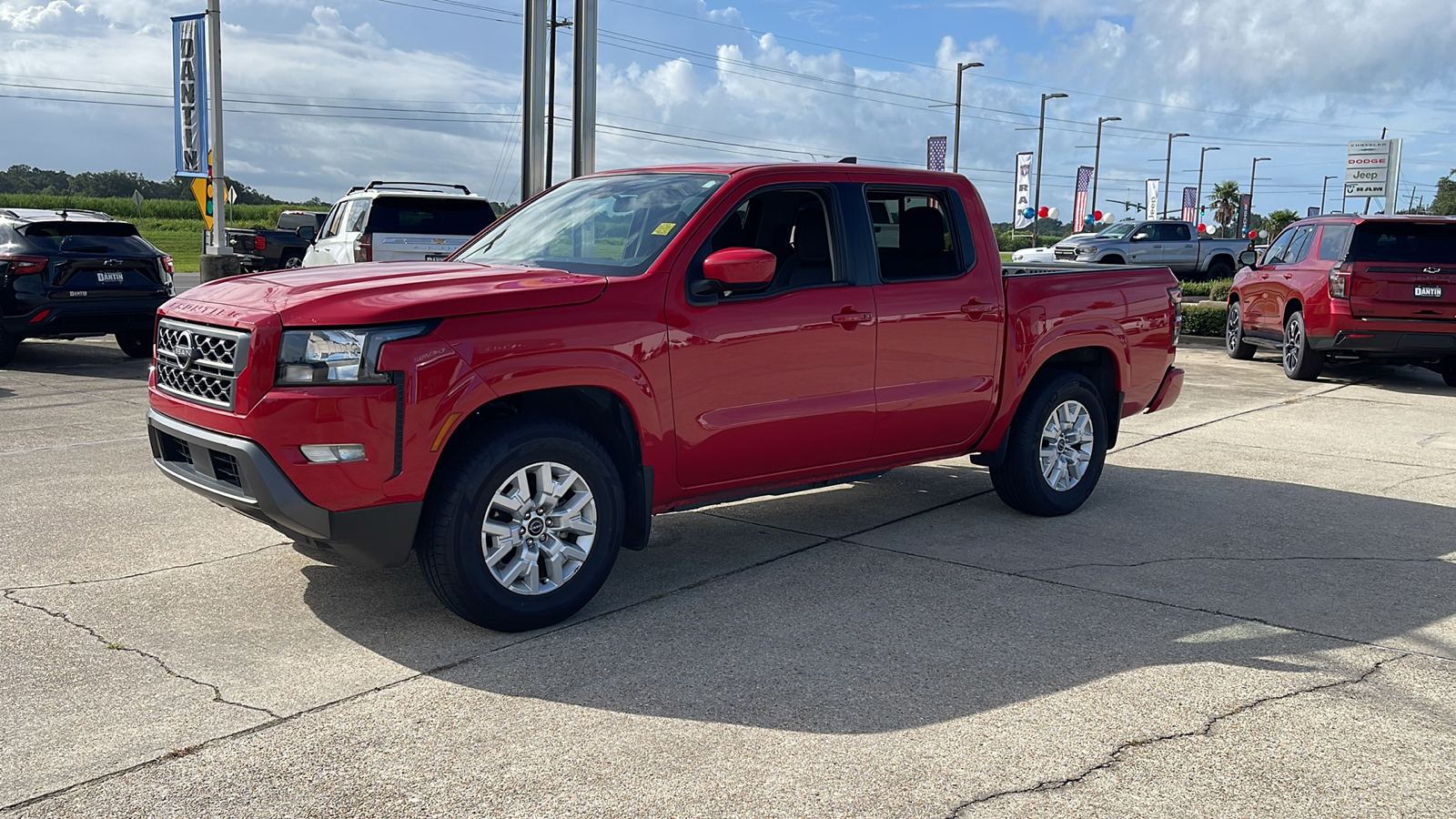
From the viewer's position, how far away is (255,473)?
4422 mm

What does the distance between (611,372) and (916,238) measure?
2.19 metres

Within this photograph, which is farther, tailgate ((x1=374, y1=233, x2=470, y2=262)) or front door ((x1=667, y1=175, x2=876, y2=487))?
tailgate ((x1=374, y1=233, x2=470, y2=262))

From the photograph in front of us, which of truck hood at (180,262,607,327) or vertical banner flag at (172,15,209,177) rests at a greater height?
vertical banner flag at (172,15,209,177)

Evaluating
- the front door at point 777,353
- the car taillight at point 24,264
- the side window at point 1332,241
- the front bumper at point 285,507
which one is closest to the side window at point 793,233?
the front door at point 777,353

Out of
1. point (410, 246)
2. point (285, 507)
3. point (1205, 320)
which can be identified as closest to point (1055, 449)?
point (285, 507)

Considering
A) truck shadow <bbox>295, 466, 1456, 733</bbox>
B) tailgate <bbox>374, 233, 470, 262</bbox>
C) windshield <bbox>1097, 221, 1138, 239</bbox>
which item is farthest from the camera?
windshield <bbox>1097, 221, 1138, 239</bbox>

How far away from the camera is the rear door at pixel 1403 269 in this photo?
13008 mm

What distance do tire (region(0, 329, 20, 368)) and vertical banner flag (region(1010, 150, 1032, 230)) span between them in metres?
44.5

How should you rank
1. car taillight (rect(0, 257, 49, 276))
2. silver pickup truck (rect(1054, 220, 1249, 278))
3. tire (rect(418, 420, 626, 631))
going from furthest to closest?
silver pickup truck (rect(1054, 220, 1249, 278)) < car taillight (rect(0, 257, 49, 276)) < tire (rect(418, 420, 626, 631))

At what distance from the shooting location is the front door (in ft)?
17.3

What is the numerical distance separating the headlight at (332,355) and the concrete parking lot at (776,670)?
1.03 metres

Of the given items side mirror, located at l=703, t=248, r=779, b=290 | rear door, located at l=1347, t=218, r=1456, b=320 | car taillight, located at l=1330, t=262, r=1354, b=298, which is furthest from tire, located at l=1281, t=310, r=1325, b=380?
side mirror, located at l=703, t=248, r=779, b=290

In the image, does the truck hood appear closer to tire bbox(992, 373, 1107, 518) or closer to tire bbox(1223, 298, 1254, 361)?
tire bbox(992, 373, 1107, 518)

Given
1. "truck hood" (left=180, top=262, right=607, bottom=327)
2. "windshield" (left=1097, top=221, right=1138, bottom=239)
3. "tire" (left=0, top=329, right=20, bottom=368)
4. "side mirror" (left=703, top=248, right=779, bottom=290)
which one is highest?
"windshield" (left=1097, top=221, right=1138, bottom=239)
